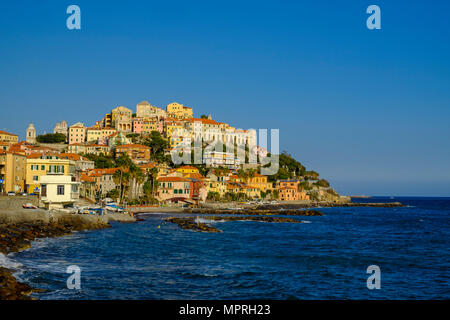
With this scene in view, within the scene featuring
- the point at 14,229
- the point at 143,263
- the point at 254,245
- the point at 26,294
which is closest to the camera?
the point at 26,294

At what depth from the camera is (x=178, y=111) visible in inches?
7052

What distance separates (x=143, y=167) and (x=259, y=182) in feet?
150

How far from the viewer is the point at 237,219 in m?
70.6

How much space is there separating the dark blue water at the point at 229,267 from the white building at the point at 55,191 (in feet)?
32.2

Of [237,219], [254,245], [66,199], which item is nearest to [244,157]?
[237,219]

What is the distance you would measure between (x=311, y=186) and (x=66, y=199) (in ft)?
402

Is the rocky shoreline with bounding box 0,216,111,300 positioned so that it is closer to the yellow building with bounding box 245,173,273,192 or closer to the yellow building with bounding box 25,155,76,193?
the yellow building with bounding box 25,155,76,193

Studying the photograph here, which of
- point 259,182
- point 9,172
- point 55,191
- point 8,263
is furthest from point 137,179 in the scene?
point 8,263

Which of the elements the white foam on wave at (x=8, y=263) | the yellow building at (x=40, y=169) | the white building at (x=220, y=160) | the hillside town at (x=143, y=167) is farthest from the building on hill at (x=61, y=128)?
the white foam on wave at (x=8, y=263)

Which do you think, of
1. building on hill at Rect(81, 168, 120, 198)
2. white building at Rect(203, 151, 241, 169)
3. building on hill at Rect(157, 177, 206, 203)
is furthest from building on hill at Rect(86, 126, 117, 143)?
building on hill at Rect(81, 168, 120, 198)

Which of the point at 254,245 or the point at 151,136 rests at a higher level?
the point at 151,136
